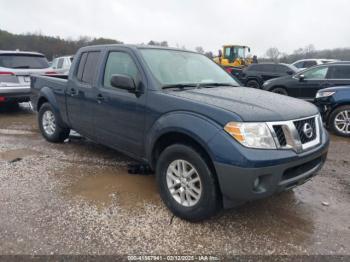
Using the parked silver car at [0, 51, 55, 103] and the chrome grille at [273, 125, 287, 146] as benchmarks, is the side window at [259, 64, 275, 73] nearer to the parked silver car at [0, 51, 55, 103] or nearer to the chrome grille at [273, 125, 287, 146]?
the parked silver car at [0, 51, 55, 103]

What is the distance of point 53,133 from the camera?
5789 millimetres

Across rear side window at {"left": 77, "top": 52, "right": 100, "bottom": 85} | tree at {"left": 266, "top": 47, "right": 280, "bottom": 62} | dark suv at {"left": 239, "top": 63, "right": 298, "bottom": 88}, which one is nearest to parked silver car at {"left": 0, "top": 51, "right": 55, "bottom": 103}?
rear side window at {"left": 77, "top": 52, "right": 100, "bottom": 85}

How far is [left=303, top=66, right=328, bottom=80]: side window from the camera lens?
30.4ft

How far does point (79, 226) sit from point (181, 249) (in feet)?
3.46

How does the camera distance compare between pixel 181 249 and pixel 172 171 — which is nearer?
pixel 181 249

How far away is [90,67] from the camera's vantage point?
14.9ft

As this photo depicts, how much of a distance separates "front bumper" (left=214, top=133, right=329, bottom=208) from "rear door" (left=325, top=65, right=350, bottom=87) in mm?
7031

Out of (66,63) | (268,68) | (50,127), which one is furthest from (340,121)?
(66,63)

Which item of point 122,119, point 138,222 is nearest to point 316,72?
point 122,119

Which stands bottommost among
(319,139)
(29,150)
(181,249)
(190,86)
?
(181,249)

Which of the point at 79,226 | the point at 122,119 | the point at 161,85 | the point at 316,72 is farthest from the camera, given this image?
the point at 316,72

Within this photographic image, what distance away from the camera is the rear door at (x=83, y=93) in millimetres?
4395

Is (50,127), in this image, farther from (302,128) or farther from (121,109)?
(302,128)

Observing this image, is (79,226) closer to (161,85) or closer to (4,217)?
(4,217)
